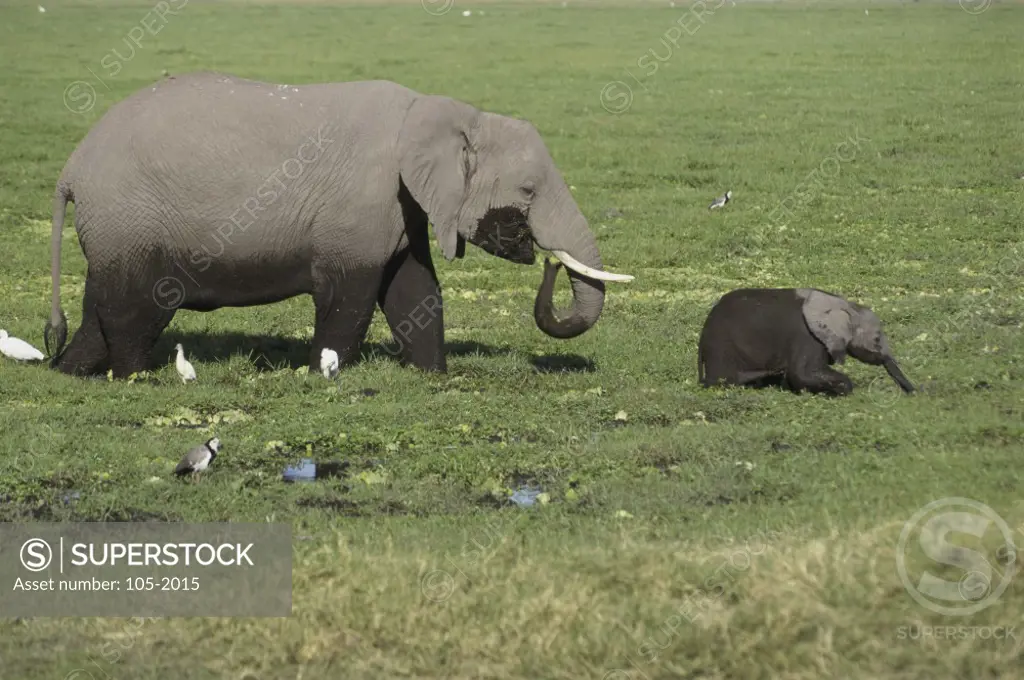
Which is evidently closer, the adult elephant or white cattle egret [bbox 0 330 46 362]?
the adult elephant

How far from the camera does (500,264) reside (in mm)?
20062

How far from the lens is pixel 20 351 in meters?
14.3

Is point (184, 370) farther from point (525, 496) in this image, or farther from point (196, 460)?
point (525, 496)

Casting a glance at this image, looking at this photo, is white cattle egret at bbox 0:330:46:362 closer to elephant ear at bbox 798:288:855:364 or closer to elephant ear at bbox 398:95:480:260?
elephant ear at bbox 398:95:480:260

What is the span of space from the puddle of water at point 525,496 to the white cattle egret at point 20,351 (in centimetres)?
570

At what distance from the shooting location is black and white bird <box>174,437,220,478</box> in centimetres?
1074

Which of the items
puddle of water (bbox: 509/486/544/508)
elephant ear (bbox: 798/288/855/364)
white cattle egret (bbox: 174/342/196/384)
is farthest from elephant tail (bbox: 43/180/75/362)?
elephant ear (bbox: 798/288/855/364)

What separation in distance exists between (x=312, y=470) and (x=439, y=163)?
312cm

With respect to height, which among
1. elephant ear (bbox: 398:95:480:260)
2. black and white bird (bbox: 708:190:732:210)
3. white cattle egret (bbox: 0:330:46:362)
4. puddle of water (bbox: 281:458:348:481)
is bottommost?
black and white bird (bbox: 708:190:732:210)

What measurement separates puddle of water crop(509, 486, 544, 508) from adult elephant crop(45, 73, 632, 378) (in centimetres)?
277

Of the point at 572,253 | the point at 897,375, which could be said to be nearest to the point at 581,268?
the point at 572,253

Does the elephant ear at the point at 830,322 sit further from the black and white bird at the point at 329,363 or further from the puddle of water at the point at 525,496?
the black and white bird at the point at 329,363

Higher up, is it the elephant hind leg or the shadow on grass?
the elephant hind leg

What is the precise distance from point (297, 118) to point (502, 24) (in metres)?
39.5
